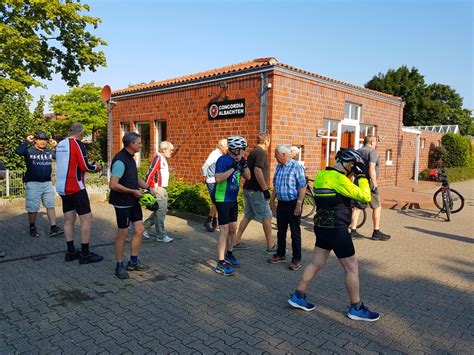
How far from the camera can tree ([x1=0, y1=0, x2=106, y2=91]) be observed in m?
12.0

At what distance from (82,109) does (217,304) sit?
33.0m

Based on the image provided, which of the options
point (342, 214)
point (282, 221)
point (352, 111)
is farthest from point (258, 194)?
point (352, 111)

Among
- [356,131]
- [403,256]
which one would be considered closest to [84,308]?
[403,256]

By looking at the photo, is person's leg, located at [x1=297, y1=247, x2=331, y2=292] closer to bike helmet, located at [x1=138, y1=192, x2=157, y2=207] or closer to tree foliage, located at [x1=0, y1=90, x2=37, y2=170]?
bike helmet, located at [x1=138, y1=192, x2=157, y2=207]

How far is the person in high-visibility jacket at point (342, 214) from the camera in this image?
3.62 meters

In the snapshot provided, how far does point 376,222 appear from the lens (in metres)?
7.12

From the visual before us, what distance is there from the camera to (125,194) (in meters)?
4.68

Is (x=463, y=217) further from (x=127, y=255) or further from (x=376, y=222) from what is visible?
(x=127, y=255)

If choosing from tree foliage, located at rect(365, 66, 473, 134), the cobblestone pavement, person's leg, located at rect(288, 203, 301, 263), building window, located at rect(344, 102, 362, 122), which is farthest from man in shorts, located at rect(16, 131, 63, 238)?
tree foliage, located at rect(365, 66, 473, 134)

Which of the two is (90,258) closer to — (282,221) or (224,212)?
(224,212)

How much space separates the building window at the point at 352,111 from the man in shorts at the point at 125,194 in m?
10.1

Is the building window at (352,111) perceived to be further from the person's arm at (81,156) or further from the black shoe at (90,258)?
the black shoe at (90,258)

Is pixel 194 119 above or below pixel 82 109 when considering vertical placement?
below

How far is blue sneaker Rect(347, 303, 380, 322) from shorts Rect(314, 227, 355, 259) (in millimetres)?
578
